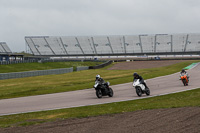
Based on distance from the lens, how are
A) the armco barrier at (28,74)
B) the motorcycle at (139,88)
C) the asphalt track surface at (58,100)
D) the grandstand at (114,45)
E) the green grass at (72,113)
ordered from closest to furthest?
the green grass at (72,113) → the asphalt track surface at (58,100) → the motorcycle at (139,88) → the armco barrier at (28,74) → the grandstand at (114,45)

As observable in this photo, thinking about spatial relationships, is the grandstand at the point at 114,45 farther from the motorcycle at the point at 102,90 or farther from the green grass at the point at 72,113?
the green grass at the point at 72,113

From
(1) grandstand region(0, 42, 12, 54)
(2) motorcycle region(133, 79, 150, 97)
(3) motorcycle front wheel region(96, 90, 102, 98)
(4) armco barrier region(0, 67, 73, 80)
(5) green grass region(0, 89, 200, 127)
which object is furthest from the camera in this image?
(1) grandstand region(0, 42, 12, 54)

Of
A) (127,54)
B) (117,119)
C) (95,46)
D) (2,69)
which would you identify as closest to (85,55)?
(95,46)

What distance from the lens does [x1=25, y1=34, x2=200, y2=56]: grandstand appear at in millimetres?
114875

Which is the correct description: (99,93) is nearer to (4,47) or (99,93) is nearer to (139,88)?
(139,88)

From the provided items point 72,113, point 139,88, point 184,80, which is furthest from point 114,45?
point 72,113

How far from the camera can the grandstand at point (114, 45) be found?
11488 centimetres

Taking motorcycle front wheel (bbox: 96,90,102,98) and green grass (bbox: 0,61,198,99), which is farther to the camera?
green grass (bbox: 0,61,198,99)

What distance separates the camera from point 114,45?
122188 millimetres

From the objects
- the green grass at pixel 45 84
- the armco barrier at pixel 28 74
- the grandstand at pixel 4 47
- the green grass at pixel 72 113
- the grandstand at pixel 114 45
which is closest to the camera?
the green grass at pixel 72 113

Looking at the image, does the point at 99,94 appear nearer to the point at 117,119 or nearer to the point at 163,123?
the point at 117,119

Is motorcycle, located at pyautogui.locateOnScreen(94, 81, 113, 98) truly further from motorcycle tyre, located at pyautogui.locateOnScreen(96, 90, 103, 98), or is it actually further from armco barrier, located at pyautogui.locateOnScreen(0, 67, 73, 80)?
armco barrier, located at pyautogui.locateOnScreen(0, 67, 73, 80)

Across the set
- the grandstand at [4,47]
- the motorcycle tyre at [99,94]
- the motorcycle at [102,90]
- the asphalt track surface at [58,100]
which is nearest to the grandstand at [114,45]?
the grandstand at [4,47]

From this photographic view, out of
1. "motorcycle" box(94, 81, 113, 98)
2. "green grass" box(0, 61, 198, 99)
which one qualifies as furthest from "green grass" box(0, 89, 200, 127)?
"green grass" box(0, 61, 198, 99)
